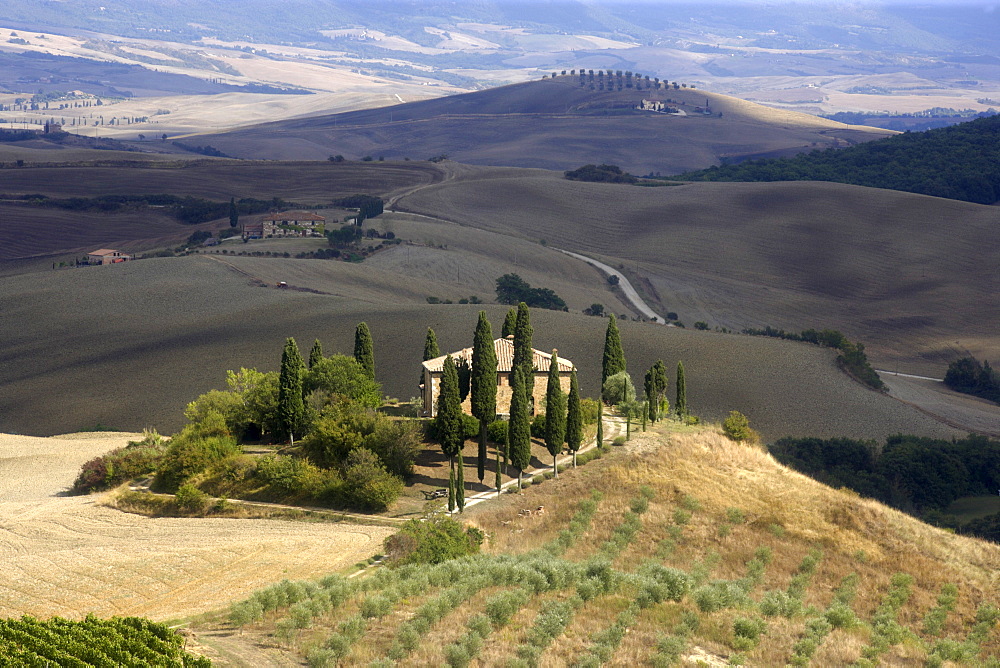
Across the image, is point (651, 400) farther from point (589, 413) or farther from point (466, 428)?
point (466, 428)

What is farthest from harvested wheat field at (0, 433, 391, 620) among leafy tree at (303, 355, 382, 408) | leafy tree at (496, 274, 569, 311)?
leafy tree at (496, 274, 569, 311)

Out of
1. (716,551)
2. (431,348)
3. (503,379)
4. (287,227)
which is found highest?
(287,227)

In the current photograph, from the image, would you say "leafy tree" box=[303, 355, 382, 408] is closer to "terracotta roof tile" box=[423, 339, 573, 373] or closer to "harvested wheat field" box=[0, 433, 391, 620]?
"terracotta roof tile" box=[423, 339, 573, 373]

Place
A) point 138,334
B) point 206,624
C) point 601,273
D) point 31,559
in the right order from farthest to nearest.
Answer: point 601,273 < point 138,334 < point 31,559 < point 206,624

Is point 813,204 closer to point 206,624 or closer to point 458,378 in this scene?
point 458,378

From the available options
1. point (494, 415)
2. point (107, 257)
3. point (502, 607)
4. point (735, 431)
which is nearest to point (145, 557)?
point (502, 607)

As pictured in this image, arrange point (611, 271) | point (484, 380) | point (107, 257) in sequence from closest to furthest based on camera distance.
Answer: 1. point (484, 380)
2. point (107, 257)
3. point (611, 271)

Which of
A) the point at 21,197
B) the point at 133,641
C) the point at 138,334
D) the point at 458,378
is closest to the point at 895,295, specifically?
the point at 138,334

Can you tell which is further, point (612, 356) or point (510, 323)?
point (612, 356)
